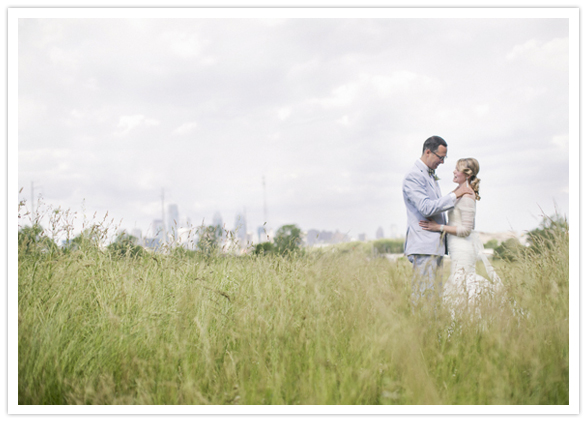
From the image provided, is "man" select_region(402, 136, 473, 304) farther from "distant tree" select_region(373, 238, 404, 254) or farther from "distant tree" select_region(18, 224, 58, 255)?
"distant tree" select_region(373, 238, 404, 254)

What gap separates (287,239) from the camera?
449 centimetres

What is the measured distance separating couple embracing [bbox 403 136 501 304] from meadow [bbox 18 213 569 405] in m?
0.48

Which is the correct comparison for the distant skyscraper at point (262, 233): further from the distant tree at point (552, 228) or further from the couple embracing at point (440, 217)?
the distant tree at point (552, 228)

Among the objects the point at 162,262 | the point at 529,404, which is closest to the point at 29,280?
the point at 162,262

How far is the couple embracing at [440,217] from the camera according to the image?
10.9 ft

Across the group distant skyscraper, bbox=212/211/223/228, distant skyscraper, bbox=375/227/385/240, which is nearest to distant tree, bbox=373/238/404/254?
distant skyscraper, bbox=375/227/385/240

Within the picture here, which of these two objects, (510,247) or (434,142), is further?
(510,247)

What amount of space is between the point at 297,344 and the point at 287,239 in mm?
2340

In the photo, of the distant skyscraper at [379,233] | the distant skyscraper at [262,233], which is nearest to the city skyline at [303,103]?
the distant skyscraper at [262,233]

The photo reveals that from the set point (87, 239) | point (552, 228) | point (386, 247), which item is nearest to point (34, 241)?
point (87, 239)

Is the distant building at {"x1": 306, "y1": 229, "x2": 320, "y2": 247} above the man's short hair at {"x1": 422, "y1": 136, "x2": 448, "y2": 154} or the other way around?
the other way around

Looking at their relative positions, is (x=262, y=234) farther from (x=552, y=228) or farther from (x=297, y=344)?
(x=552, y=228)

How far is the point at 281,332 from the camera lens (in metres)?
2.15

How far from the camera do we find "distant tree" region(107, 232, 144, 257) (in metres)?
3.84
